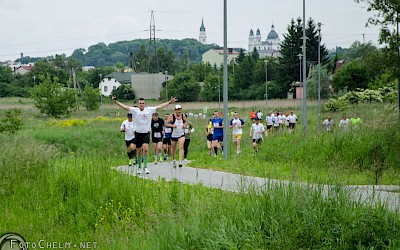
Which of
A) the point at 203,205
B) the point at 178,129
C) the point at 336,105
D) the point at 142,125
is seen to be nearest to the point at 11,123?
the point at 178,129

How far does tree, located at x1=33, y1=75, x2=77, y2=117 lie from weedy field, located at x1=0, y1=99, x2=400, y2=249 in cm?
4377

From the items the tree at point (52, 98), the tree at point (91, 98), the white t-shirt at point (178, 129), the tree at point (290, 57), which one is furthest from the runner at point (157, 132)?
the tree at point (290, 57)

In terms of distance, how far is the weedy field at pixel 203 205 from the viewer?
6.95 meters

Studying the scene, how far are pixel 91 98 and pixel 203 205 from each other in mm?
67254

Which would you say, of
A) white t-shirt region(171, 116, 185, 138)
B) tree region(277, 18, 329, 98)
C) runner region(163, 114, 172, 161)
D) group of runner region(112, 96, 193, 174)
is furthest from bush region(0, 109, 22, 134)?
tree region(277, 18, 329, 98)

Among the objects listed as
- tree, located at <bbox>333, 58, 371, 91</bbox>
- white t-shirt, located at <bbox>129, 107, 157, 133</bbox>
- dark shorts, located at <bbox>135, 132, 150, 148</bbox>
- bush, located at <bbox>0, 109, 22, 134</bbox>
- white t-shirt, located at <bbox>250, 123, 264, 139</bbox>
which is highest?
tree, located at <bbox>333, 58, 371, 91</bbox>

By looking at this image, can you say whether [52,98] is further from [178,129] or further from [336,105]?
[178,129]

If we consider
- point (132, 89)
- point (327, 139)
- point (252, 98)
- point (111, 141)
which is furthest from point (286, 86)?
point (327, 139)

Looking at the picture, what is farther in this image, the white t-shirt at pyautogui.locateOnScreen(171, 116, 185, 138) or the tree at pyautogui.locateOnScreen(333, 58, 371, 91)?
the tree at pyautogui.locateOnScreen(333, 58, 371, 91)

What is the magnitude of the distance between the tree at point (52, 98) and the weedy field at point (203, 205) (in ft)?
144

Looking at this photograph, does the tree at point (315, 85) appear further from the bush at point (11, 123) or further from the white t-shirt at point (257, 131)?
the white t-shirt at point (257, 131)

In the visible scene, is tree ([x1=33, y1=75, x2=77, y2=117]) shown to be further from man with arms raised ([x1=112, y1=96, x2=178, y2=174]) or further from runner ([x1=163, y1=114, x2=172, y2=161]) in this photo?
man with arms raised ([x1=112, y1=96, x2=178, y2=174])

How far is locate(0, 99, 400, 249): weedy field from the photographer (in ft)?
22.8

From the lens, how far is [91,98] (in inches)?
2933
